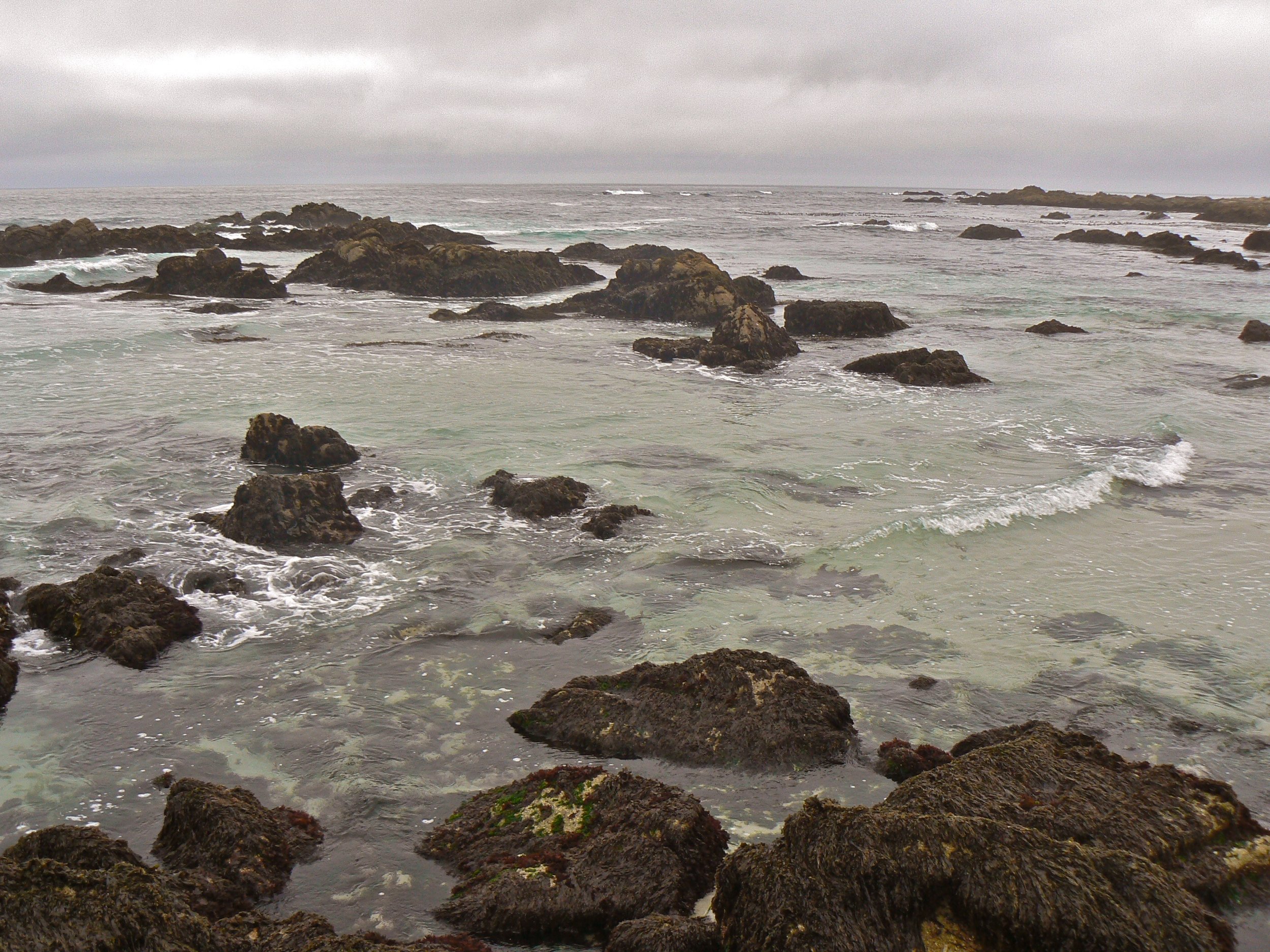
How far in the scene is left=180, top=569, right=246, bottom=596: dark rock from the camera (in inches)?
395

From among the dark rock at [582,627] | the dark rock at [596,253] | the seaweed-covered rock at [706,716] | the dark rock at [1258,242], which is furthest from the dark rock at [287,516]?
the dark rock at [1258,242]

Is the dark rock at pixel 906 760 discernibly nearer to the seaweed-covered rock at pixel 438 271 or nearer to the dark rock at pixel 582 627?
the dark rock at pixel 582 627

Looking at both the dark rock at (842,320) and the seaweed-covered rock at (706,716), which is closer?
the seaweed-covered rock at (706,716)

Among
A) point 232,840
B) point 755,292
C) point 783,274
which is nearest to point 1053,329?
point 755,292

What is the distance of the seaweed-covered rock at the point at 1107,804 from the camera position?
5.40 m

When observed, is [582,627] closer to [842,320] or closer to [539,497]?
[539,497]

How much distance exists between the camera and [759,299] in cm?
3350

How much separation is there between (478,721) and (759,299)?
27.9 m

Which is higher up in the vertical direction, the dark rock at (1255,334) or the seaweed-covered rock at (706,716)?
the dark rock at (1255,334)

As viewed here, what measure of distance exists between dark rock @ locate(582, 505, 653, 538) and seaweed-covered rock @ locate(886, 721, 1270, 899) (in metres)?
6.41

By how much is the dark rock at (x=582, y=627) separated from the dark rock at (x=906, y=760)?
3341mm

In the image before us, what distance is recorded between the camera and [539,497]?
41.0ft

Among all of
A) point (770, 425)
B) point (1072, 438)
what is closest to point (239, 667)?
point (770, 425)

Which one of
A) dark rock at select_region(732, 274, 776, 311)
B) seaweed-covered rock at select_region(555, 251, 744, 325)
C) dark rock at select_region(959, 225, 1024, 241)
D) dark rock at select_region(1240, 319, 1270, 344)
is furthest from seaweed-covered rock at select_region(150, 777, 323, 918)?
dark rock at select_region(959, 225, 1024, 241)
